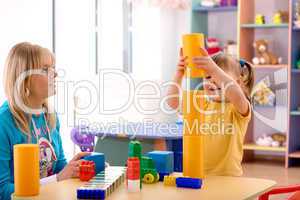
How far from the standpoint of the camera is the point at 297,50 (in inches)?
206

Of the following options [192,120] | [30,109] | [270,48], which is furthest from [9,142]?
[270,48]

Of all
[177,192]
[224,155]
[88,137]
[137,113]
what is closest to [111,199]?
[177,192]

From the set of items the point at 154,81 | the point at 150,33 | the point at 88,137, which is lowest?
the point at 88,137

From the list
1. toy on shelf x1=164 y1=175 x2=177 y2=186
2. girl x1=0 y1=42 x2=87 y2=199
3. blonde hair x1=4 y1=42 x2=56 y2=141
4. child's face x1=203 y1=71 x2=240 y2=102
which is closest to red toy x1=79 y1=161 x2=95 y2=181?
girl x1=0 y1=42 x2=87 y2=199

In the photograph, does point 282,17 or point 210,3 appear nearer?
point 282,17

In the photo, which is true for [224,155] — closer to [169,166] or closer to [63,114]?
[169,166]

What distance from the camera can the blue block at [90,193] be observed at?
1.62 meters

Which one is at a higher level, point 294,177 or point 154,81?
point 154,81

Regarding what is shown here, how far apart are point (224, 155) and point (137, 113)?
221 centimetres

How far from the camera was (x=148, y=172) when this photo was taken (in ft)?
6.16

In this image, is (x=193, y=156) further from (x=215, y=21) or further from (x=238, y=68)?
Result: (x=215, y=21)

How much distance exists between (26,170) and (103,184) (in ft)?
0.78

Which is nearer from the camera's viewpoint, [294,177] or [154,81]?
[294,177]

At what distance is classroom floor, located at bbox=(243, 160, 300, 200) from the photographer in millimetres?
4488
